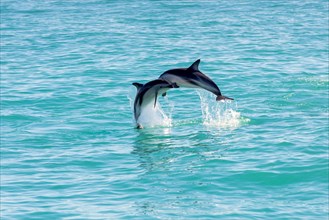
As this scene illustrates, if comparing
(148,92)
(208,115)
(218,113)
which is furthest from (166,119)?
(148,92)

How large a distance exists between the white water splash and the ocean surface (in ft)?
0.14

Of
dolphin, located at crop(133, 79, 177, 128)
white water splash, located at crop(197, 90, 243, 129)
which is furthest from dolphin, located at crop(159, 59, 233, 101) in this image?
white water splash, located at crop(197, 90, 243, 129)

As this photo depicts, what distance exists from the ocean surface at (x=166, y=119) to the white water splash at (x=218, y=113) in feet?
0.14

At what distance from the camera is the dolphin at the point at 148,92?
80.1ft

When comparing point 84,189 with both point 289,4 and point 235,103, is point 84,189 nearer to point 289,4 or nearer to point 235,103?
point 235,103

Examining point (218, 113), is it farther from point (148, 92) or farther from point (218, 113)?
point (148, 92)

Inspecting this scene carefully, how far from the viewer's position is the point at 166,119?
2672 cm

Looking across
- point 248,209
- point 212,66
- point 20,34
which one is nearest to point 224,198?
point 248,209

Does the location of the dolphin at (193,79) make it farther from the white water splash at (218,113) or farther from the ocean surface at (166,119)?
the white water splash at (218,113)

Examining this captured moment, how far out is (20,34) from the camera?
144 feet

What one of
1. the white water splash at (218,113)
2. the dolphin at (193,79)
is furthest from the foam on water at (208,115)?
the dolphin at (193,79)

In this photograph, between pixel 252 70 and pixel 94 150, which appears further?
pixel 252 70

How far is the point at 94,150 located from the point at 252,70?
11.7 meters

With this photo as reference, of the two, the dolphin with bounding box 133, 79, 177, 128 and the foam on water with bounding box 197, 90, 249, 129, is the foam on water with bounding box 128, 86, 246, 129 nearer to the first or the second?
the foam on water with bounding box 197, 90, 249, 129
